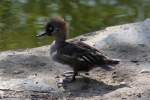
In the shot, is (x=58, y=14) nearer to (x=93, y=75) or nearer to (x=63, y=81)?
(x=93, y=75)

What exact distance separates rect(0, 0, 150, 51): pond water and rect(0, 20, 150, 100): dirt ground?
5.03ft

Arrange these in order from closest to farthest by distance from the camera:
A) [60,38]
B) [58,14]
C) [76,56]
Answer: [76,56], [60,38], [58,14]

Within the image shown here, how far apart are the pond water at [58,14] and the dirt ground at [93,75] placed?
5.03ft

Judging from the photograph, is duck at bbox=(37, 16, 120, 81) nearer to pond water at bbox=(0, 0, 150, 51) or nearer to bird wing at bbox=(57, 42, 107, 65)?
bird wing at bbox=(57, 42, 107, 65)

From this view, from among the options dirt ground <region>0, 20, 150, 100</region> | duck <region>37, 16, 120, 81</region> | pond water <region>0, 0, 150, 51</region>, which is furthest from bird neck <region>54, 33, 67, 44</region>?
pond water <region>0, 0, 150, 51</region>

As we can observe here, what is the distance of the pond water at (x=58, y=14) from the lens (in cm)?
848

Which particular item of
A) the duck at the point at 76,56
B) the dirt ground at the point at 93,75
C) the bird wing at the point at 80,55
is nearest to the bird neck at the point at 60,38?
the duck at the point at 76,56

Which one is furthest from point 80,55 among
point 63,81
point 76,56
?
point 63,81

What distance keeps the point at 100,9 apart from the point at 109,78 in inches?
167

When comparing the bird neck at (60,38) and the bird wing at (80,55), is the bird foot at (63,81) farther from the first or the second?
the bird neck at (60,38)

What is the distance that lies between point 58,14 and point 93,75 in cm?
364

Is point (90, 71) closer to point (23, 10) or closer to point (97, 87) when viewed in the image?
point (97, 87)

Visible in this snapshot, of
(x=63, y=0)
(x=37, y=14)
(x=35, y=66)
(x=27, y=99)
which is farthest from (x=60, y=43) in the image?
(x=63, y=0)

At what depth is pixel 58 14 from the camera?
9555 mm
